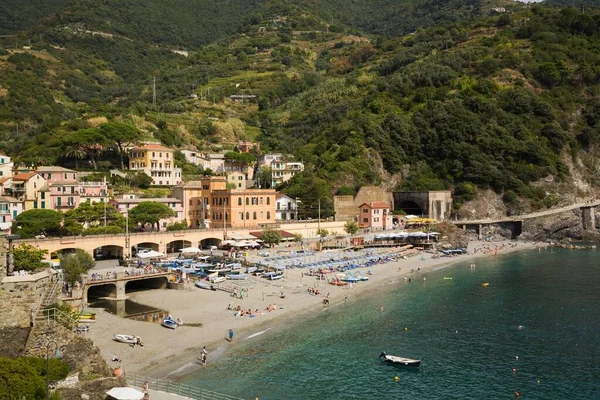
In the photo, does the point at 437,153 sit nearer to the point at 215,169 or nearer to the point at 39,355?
the point at 215,169

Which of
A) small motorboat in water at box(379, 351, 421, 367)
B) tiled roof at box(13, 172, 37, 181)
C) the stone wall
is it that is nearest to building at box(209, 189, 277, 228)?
tiled roof at box(13, 172, 37, 181)

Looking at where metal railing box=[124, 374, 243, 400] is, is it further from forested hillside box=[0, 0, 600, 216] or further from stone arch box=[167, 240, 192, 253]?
forested hillside box=[0, 0, 600, 216]

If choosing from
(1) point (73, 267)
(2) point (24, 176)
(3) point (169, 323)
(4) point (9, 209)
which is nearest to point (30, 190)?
(2) point (24, 176)

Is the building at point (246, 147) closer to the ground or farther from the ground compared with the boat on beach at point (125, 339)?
farther from the ground

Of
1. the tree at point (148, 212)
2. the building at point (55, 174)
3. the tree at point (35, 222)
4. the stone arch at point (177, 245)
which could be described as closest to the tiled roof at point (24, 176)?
the building at point (55, 174)

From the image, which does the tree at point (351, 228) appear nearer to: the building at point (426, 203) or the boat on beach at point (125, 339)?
the building at point (426, 203)

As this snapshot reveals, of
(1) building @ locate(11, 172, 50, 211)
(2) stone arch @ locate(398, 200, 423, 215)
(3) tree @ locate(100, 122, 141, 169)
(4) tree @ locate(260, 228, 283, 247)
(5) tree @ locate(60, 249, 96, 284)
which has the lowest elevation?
(5) tree @ locate(60, 249, 96, 284)
